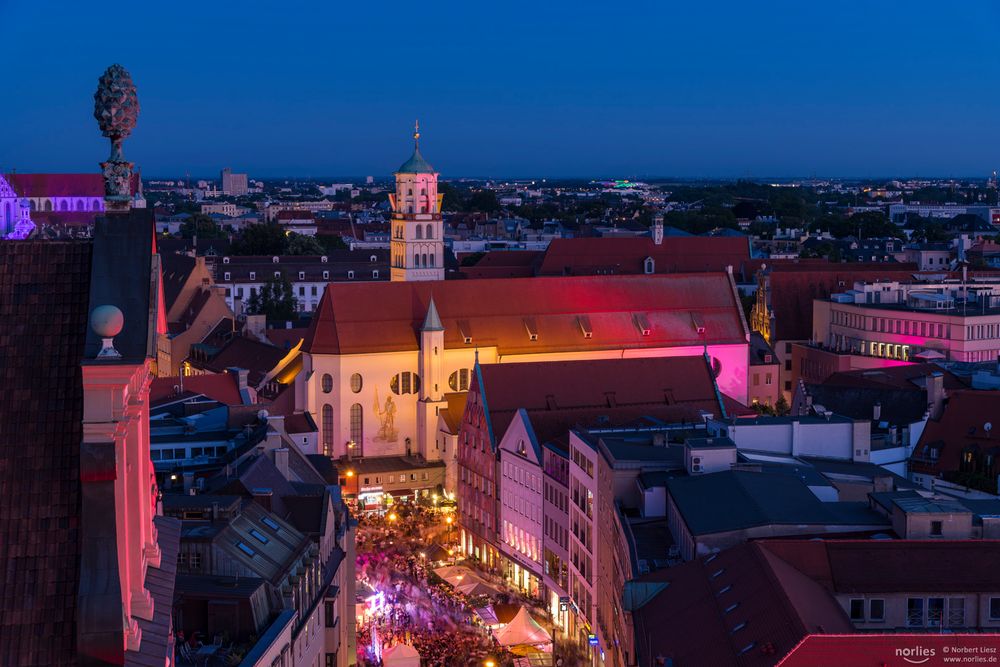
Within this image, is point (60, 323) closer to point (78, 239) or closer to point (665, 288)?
point (78, 239)

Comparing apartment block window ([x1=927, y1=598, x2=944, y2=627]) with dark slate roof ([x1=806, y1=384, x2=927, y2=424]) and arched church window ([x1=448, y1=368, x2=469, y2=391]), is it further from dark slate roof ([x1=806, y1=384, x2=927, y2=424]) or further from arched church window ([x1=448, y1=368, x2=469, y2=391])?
arched church window ([x1=448, y1=368, x2=469, y2=391])

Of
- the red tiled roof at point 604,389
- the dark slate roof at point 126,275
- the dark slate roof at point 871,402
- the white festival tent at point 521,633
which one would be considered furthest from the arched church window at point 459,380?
the dark slate roof at point 126,275

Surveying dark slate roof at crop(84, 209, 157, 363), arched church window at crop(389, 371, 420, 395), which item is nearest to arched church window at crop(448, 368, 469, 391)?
arched church window at crop(389, 371, 420, 395)

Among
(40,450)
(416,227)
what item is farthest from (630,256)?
(40,450)

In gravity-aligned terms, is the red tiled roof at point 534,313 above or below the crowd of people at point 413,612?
above

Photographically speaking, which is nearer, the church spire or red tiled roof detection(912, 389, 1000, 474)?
red tiled roof detection(912, 389, 1000, 474)

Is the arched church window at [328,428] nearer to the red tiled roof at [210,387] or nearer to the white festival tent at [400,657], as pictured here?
the red tiled roof at [210,387]
